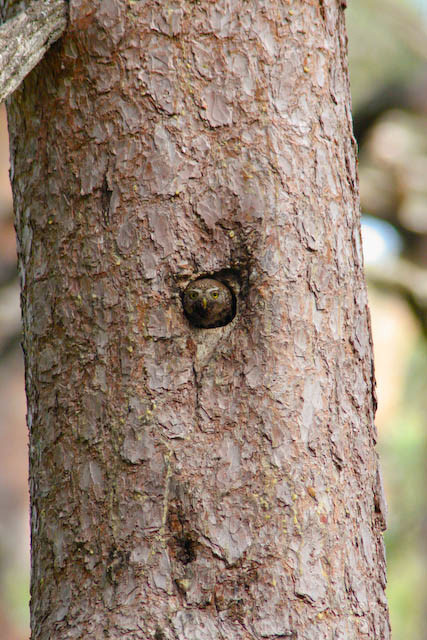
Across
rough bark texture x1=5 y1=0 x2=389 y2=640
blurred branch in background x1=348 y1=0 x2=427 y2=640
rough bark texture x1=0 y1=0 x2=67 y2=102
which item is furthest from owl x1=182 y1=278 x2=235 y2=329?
blurred branch in background x1=348 y1=0 x2=427 y2=640

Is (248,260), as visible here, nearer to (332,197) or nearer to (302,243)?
(302,243)

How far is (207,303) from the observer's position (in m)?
1.35

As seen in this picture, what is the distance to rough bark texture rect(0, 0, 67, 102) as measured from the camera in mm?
1345

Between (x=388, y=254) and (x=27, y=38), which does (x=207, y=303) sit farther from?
(x=388, y=254)

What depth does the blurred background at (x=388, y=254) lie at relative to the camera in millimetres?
6434

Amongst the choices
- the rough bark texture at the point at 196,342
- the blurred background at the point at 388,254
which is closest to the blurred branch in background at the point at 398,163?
the blurred background at the point at 388,254

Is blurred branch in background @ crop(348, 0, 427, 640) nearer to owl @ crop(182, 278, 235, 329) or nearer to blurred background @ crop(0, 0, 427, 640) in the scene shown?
blurred background @ crop(0, 0, 427, 640)

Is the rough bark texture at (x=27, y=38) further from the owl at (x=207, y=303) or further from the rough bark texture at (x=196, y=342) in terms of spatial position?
the owl at (x=207, y=303)

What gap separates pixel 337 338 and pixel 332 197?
27cm

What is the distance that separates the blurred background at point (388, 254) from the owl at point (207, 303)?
187 inches

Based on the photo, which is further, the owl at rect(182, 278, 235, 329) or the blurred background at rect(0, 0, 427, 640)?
the blurred background at rect(0, 0, 427, 640)

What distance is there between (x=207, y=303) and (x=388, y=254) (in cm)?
624

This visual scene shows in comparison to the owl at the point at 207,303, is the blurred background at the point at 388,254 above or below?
above

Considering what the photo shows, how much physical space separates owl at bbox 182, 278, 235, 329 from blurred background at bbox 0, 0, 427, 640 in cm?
476
